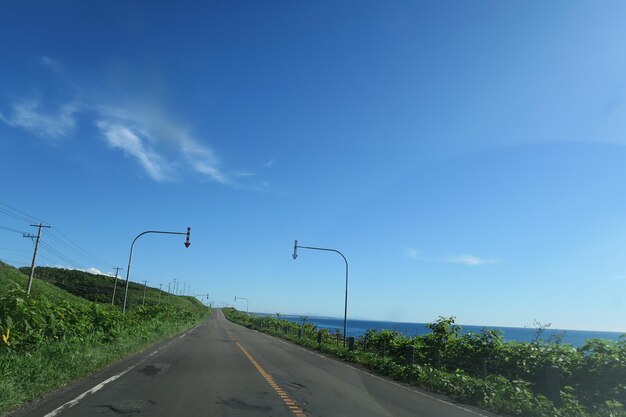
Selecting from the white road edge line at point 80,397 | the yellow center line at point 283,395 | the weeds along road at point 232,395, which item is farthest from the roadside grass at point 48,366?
the yellow center line at point 283,395

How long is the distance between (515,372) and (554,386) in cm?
356

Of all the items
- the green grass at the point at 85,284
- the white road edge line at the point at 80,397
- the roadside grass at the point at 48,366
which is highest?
the green grass at the point at 85,284

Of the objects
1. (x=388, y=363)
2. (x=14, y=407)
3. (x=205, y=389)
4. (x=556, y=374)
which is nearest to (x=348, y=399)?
(x=205, y=389)

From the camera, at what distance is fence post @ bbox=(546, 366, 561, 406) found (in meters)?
12.0

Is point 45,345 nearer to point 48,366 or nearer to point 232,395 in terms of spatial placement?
point 48,366

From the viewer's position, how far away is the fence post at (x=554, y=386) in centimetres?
1198

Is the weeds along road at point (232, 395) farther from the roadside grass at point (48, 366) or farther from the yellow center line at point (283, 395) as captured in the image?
the roadside grass at point (48, 366)

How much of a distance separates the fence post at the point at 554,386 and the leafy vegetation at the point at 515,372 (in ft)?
0.40

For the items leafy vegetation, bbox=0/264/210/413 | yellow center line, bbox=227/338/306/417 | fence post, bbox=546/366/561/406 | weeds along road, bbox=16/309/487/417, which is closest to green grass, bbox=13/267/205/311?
leafy vegetation, bbox=0/264/210/413

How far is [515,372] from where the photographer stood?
15.5 metres

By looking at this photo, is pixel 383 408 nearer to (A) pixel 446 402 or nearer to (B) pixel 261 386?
(A) pixel 446 402

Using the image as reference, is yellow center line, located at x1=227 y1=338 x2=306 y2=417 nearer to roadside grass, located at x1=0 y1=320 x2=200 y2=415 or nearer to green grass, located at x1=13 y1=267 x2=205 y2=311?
roadside grass, located at x1=0 y1=320 x2=200 y2=415

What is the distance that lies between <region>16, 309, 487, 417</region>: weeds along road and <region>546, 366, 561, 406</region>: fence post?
2623 mm

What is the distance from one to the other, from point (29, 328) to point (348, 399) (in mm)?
8476
